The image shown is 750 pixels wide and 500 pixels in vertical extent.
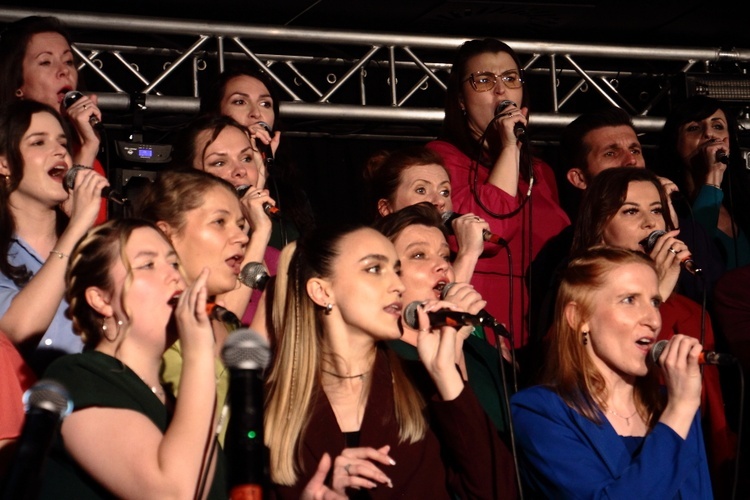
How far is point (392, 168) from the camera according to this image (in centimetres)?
457

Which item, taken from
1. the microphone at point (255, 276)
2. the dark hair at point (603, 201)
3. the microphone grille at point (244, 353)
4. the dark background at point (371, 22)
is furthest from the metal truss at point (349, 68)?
the microphone grille at point (244, 353)

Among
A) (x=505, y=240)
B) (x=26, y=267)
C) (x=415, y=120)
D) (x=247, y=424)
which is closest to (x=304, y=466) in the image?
(x=247, y=424)

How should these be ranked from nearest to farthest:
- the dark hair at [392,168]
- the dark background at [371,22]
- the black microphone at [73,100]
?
1. the black microphone at [73,100]
2. the dark hair at [392,168]
3. the dark background at [371,22]

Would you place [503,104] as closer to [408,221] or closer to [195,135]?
[408,221]

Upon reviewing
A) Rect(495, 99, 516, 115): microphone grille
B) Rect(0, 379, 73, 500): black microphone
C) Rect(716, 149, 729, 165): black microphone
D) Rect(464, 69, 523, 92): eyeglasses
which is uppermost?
Rect(464, 69, 523, 92): eyeglasses

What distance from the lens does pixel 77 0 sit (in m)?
5.84

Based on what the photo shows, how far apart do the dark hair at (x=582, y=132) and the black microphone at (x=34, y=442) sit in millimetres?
3581

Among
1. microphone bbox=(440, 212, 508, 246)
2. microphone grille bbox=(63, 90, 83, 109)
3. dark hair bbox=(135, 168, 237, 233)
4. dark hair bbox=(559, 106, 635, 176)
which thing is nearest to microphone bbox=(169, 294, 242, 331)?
dark hair bbox=(135, 168, 237, 233)

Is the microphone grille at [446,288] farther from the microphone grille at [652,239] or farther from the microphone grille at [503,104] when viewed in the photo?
the microphone grille at [503,104]

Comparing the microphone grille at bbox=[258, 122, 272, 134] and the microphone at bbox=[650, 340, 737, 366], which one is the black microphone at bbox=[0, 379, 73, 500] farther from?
the microphone grille at bbox=[258, 122, 272, 134]

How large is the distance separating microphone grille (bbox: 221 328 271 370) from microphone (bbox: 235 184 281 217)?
172cm

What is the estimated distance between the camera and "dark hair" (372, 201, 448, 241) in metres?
3.95

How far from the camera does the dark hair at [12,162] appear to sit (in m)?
3.70

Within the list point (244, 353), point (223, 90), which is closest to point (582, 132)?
point (223, 90)
